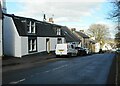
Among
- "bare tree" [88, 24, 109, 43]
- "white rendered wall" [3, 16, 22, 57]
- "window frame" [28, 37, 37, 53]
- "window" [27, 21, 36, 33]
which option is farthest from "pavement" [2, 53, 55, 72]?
"bare tree" [88, 24, 109, 43]

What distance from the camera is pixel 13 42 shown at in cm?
3653

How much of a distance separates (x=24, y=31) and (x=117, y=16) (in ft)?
42.7

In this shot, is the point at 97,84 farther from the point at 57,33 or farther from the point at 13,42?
the point at 57,33

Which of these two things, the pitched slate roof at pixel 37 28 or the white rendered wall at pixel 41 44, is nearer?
the pitched slate roof at pixel 37 28

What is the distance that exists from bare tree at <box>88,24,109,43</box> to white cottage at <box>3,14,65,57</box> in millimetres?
79854

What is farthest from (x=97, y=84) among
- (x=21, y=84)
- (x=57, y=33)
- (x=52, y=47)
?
(x=57, y=33)

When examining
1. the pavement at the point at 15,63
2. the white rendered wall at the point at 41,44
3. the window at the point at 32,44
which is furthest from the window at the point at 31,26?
the pavement at the point at 15,63

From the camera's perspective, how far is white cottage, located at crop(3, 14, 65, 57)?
3600cm

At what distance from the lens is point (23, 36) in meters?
37.1

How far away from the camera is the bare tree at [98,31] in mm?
124625

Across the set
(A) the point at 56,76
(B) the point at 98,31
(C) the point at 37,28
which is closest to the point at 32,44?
(C) the point at 37,28

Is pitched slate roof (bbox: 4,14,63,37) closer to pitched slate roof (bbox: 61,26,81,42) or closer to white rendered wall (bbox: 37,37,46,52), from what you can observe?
white rendered wall (bbox: 37,37,46,52)

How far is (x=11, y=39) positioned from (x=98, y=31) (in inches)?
3591

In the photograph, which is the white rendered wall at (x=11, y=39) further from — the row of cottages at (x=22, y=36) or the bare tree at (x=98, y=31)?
the bare tree at (x=98, y=31)
